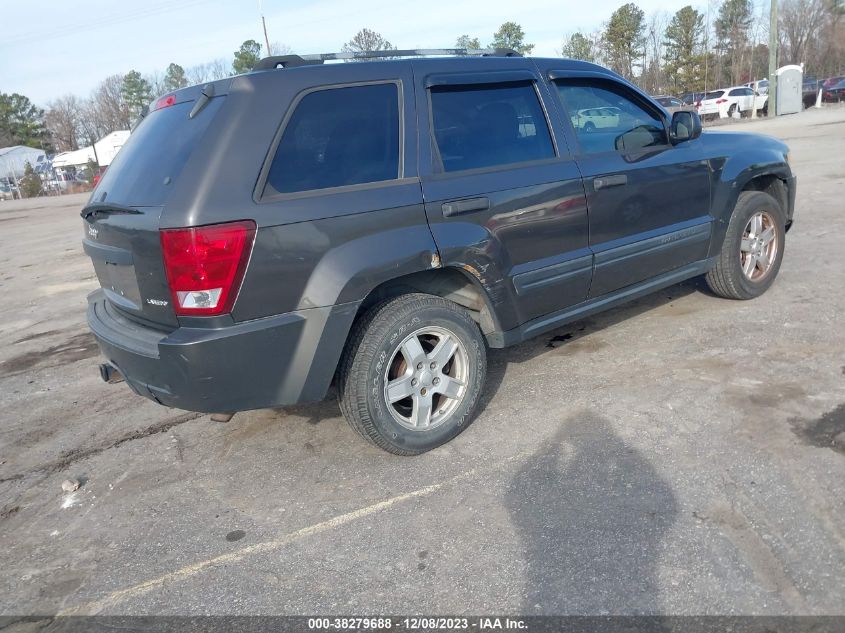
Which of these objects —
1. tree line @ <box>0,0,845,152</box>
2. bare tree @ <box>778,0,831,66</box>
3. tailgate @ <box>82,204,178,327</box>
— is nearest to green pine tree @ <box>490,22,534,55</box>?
tree line @ <box>0,0,845,152</box>

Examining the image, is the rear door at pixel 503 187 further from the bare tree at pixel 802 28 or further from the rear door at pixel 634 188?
the bare tree at pixel 802 28

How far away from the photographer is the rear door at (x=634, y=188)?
4.04 m

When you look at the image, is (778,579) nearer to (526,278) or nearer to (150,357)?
(526,278)

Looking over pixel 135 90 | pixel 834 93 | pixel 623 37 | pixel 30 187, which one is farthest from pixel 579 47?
pixel 135 90

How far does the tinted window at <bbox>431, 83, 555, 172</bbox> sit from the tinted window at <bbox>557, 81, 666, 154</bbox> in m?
0.29

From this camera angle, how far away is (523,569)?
2.54 metres

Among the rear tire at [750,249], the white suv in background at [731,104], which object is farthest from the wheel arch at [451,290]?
the white suv in background at [731,104]

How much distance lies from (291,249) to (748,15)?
64172 mm

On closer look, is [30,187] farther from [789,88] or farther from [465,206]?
[465,206]

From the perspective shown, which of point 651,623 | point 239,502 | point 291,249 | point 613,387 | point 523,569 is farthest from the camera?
point 613,387

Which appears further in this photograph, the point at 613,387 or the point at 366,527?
the point at 613,387

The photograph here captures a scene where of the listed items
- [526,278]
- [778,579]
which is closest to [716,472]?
[778,579]

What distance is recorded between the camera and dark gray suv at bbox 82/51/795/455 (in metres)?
2.88

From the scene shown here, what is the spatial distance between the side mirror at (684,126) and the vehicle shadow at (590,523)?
2.15m
